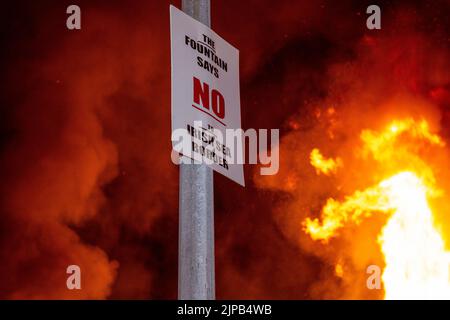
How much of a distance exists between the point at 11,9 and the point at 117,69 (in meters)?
2.20

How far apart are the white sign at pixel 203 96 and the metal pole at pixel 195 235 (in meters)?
0.13

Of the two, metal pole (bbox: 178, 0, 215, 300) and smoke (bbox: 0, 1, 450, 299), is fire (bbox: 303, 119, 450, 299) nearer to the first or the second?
smoke (bbox: 0, 1, 450, 299)

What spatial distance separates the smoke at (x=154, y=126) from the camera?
1471 centimetres

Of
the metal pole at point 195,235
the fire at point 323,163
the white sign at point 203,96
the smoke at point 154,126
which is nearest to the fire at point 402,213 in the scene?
the fire at point 323,163

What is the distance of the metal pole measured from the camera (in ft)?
14.3

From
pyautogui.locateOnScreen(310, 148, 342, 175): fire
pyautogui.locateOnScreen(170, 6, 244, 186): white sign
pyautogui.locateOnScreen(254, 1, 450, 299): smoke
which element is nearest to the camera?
pyautogui.locateOnScreen(170, 6, 244, 186): white sign

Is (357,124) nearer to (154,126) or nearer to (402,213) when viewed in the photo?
(402,213)

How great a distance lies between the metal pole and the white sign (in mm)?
128

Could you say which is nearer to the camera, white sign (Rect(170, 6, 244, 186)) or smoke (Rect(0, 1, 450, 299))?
white sign (Rect(170, 6, 244, 186))

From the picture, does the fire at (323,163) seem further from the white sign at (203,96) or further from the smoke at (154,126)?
the white sign at (203,96)

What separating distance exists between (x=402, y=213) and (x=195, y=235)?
10.9 metres

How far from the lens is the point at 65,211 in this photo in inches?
587

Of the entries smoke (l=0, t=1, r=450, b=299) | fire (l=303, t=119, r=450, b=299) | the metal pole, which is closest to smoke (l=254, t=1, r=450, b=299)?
smoke (l=0, t=1, r=450, b=299)

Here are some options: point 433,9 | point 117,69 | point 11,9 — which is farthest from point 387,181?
point 11,9
